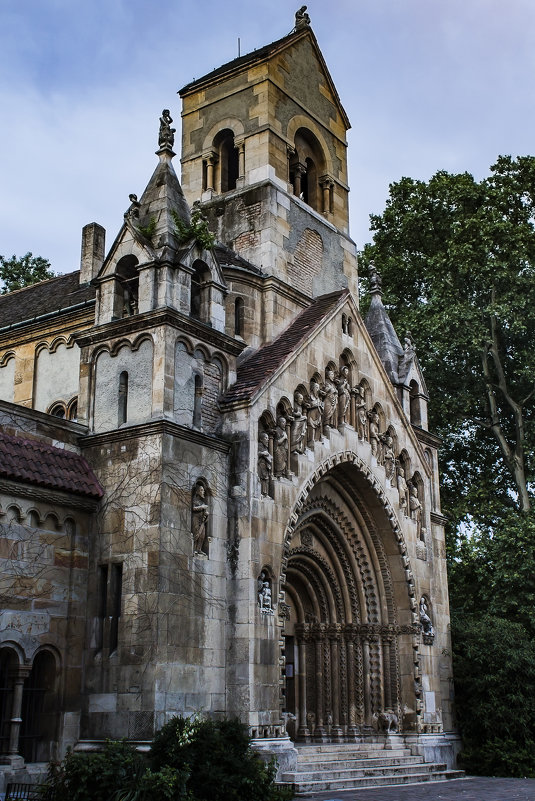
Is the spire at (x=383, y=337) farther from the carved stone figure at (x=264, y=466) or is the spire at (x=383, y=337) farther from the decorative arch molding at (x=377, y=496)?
the carved stone figure at (x=264, y=466)

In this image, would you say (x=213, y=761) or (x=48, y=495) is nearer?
(x=213, y=761)

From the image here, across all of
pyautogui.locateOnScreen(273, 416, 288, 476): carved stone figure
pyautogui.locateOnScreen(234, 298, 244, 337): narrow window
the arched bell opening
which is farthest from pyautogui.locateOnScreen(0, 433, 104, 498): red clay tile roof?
pyautogui.locateOnScreen(234, 298, 244, 337): narrow window

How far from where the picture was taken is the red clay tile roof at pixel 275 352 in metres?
19.1

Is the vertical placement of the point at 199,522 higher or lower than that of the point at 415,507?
lower

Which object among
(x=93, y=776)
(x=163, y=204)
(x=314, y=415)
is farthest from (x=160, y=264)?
(x=93, y=776)

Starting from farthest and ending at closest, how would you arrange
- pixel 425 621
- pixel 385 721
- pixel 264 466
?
1. pixel 425 621
2. pixel 385 721
3. pixel 264 466

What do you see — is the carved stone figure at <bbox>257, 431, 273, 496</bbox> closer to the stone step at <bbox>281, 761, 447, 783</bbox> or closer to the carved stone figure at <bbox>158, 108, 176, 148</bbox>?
the stone step at <bbox>281, 761, 447, 783</bbox>

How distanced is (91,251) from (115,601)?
42.2 ft

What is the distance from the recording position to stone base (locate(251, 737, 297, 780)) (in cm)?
1648

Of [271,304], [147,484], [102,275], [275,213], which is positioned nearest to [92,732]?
[147,484]

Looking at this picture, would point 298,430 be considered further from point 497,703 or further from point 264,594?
point 497,703

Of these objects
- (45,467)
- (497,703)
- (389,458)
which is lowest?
(497,703)

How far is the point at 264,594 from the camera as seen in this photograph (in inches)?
698

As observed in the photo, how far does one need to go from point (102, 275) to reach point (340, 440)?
6.43 m
